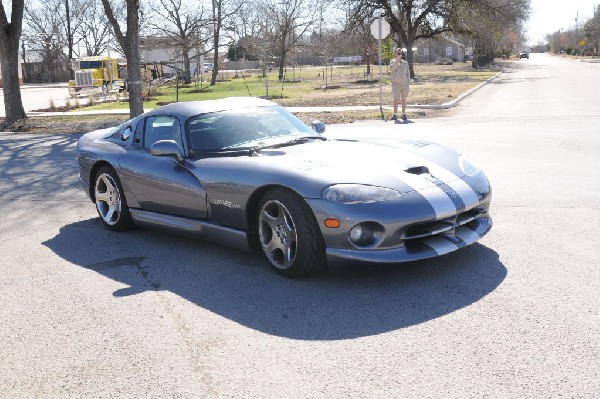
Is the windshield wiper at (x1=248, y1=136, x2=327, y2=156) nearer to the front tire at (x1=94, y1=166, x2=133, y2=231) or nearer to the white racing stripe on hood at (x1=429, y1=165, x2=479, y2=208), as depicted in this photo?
the white racing stripe on hood at (x1=429, y1=165, x2=479, y2=208)

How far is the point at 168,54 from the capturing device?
2628 inches

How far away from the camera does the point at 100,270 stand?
17.2 ft

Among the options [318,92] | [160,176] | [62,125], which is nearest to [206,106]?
[160,176]

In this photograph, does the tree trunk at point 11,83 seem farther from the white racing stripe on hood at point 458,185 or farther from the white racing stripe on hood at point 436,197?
the white racing stripe on hood at point 436,197

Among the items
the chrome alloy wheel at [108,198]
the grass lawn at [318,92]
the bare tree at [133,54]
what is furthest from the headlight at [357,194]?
the grass lawn at [318,92]

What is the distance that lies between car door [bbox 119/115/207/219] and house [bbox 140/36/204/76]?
34.0 metres

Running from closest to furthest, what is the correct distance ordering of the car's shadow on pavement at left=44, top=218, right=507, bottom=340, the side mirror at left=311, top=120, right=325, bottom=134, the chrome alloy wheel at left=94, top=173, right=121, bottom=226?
the car's shadow on pavement at left=44, top=218, right=507, bottom=340
the side mirror at left=311, top=120, right=325, bottom=134
the chrome alloy wheel at left=94, top=173, right=121, bottom=226

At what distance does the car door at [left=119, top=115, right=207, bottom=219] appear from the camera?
5.42m

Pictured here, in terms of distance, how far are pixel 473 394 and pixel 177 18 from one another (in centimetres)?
4973

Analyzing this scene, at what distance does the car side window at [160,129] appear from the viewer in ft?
19.0

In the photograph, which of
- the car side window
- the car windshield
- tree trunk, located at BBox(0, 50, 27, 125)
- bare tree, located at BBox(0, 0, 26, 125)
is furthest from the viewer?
tree trunk, located at BBox(0, 50, 27, 125)

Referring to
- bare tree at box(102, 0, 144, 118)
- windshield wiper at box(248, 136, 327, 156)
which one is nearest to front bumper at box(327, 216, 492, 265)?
windshield wiper at box(248, 136, 327, 156)

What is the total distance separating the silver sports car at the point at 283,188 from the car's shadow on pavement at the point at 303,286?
210 mm

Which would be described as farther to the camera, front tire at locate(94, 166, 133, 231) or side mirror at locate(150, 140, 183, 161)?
front tire at locate(94, 166, 133, 231)
